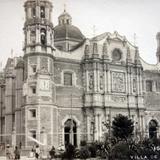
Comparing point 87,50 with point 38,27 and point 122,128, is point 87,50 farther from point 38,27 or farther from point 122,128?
point 122,128

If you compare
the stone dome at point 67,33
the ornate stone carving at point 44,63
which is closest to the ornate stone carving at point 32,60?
the ornate stone carving at point 44,63

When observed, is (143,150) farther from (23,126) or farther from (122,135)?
(23,126)

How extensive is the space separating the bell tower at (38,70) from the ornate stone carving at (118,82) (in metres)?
3.52

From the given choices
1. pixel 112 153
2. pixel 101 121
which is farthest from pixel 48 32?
pixel 112 153

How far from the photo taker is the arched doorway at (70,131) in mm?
20062

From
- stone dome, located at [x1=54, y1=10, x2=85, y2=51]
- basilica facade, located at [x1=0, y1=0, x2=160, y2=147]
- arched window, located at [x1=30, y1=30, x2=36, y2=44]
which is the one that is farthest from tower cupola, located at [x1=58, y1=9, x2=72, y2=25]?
arched window, located at [x1=30, y1=30, x2=36, y2=44]

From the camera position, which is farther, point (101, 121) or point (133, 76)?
point (133, 76)

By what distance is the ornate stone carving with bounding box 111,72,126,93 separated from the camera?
70.5 feet

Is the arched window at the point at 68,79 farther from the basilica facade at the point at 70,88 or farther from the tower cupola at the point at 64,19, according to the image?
the tower cupola at the point at 64,19

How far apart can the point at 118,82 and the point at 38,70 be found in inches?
184

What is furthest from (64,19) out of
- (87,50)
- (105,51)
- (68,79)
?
(68,79)

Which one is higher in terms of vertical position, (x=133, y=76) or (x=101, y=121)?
(x=133, y=76)

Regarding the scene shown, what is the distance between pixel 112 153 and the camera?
1108 cm

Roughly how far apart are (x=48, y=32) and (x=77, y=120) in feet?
14.6
